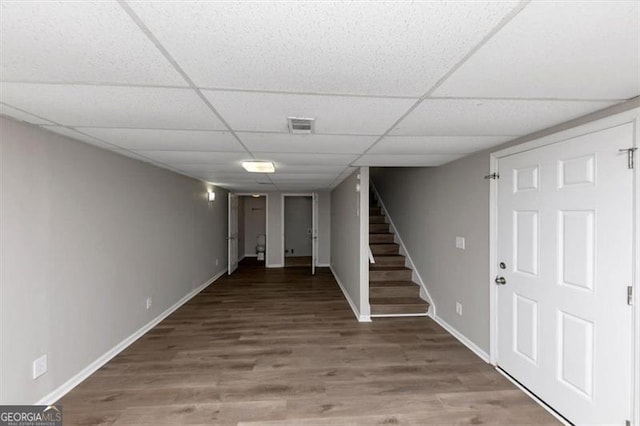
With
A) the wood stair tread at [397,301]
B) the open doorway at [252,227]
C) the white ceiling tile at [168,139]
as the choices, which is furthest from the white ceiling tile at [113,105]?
the open doorway at [252,227]

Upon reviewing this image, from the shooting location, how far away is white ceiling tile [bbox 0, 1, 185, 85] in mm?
918

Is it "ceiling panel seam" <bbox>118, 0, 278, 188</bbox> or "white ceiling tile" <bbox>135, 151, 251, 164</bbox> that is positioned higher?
"ceiling panel seam" <bbox>118, 0, 278, 188</bbox>

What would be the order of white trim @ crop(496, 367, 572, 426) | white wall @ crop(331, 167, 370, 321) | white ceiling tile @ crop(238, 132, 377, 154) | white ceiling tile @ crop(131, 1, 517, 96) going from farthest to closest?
white wall @ crop(331, 167, 370, 321)
white ceiling tile @ crop(238, 132, 377, 154)
white trim @ crop(496, 367, 572, 426)
white ceiling tile @ crop(131, 1, 517, 96)

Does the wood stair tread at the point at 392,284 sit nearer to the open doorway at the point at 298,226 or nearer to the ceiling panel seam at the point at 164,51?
the ceiling panel seam at the point at 164,51

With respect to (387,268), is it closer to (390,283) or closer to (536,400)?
(390,283)

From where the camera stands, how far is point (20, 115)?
1.81 meters

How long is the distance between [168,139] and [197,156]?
0.67 meters

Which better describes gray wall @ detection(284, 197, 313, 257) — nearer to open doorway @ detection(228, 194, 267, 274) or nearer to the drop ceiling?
open doorway @ detection(228, 194, 267, 274)

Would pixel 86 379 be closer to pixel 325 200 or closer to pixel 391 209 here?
pixel 391 209

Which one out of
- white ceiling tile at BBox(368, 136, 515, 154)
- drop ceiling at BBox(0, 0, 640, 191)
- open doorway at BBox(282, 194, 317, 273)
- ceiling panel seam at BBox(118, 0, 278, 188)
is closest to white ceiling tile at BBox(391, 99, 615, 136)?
drop ceiling at BBox(0, 0, 640, 191)

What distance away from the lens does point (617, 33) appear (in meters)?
1.02

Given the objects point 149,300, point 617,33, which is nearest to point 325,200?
point 149,300

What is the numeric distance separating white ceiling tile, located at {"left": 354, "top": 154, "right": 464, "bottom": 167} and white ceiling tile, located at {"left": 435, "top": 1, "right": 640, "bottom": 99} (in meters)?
1.54

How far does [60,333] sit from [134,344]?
1003 mm
